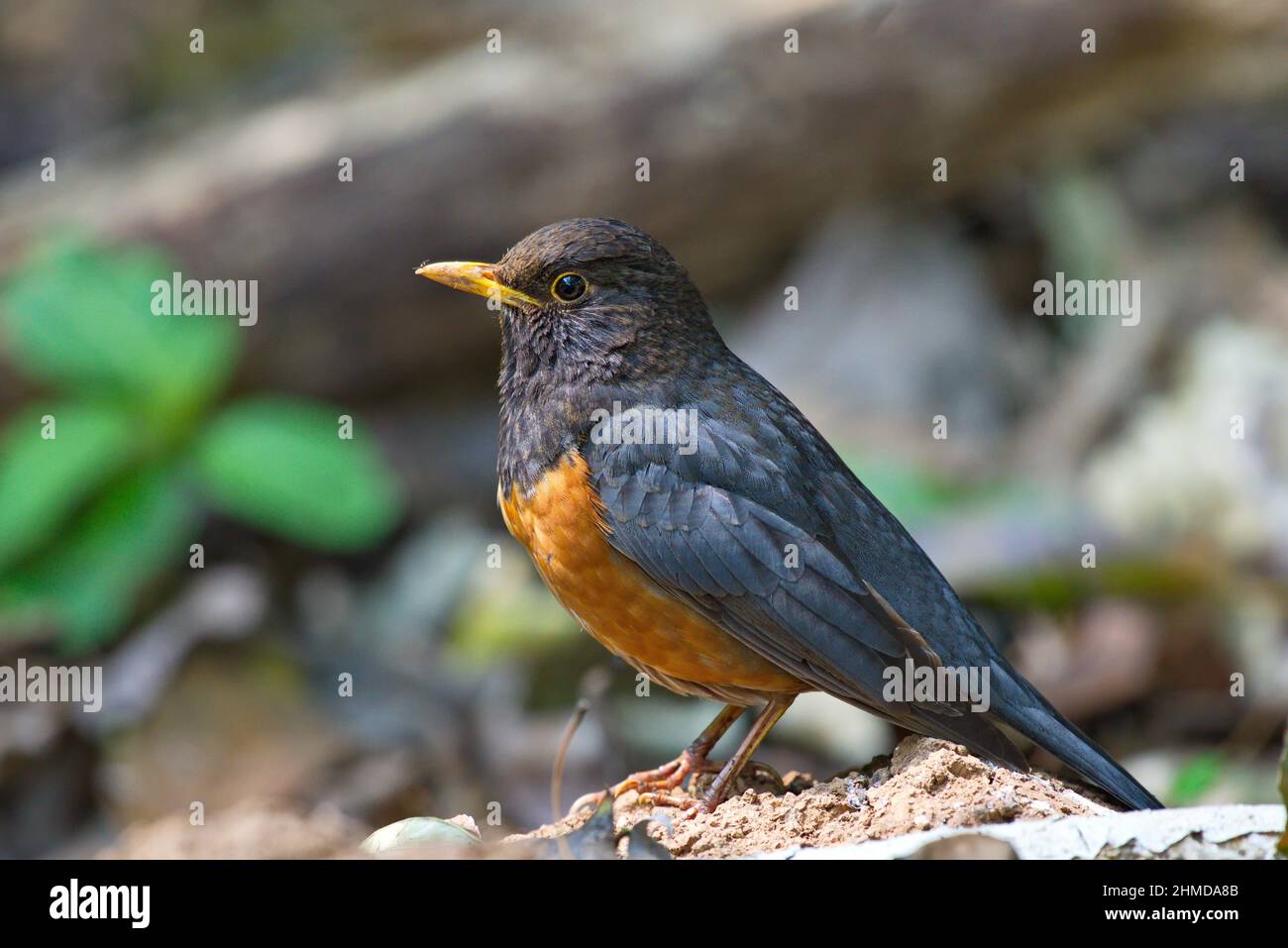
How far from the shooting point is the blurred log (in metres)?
9.69

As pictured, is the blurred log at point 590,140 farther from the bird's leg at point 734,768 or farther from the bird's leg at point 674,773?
the bird's leg at point 734,768

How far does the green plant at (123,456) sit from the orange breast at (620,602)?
3.23 meters

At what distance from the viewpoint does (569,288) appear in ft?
17.6

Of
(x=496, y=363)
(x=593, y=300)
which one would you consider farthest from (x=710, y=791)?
(x=496, y=363)

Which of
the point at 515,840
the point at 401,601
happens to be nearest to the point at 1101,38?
the point at 401,601

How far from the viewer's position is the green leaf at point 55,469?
7957 mm

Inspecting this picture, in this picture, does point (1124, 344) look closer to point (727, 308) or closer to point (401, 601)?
point (727, 308)
